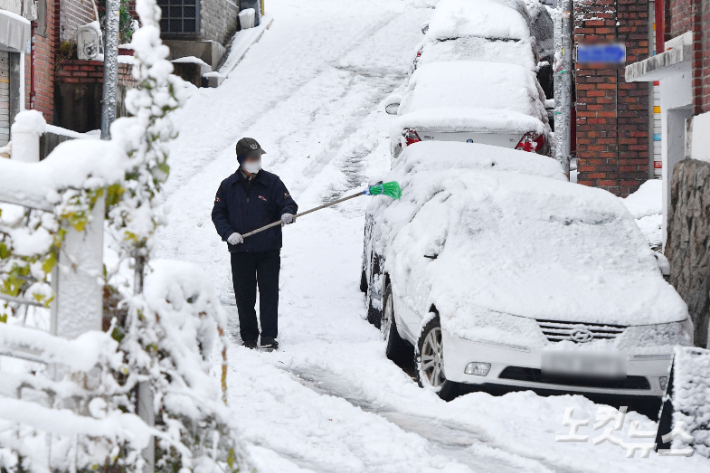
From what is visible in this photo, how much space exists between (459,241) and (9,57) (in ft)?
31.5

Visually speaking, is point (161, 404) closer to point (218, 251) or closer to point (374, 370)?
point (374, 370)

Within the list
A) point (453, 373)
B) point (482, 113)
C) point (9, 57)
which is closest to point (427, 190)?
point (453, 373)

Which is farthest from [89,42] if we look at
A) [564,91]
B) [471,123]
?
[564,91]

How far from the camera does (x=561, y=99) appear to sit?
492 inches

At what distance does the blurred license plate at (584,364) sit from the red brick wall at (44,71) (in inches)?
435

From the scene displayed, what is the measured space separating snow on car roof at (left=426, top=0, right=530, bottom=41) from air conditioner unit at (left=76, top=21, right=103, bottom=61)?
588 cm

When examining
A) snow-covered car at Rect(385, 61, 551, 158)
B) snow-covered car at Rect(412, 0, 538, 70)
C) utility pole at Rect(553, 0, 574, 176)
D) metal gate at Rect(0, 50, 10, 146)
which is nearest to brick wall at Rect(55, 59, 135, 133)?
metal gate at Rect(0, 50, 10, 146)

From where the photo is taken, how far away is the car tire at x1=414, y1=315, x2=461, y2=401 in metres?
5.96

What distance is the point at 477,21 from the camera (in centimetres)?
1405

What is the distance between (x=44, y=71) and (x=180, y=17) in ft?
24.5

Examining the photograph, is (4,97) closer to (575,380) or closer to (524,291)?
(524,291)

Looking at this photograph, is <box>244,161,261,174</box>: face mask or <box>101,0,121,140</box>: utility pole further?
<box>101,0,121,140</box>: utility pole

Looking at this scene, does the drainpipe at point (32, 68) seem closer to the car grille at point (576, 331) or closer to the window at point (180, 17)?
the window at point (180, 17)

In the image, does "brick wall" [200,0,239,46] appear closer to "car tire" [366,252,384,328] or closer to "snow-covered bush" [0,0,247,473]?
"car tire" [366,252,384,328]
